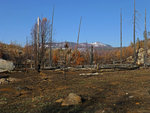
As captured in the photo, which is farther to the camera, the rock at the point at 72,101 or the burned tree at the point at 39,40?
the burned tree at the point at 39,40

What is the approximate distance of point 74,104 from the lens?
4.35 meters

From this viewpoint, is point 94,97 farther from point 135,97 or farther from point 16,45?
point 16,45

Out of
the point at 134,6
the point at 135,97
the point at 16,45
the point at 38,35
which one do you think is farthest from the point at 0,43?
the point at 135,97

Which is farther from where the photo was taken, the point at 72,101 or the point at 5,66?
the point at 5,66

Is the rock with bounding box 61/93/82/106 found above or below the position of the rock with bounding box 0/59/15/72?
below

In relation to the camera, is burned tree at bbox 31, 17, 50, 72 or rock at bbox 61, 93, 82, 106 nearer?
rock at bbox 61, 93, 82, 106

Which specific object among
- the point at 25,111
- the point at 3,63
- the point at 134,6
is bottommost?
the point at 25,111

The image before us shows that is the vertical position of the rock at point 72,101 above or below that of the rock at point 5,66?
below

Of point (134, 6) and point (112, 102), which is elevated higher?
point (134, 6)

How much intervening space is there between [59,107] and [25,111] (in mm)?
788

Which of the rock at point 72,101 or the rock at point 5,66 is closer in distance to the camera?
the rock at point 72,101

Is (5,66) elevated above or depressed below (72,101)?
above

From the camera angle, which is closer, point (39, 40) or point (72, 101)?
point (72, 101)

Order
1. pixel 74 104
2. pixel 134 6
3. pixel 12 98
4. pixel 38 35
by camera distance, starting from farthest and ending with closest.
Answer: pixel 134 6 → pixel 38 35 → pixel 12 98 → pixel 74 104
